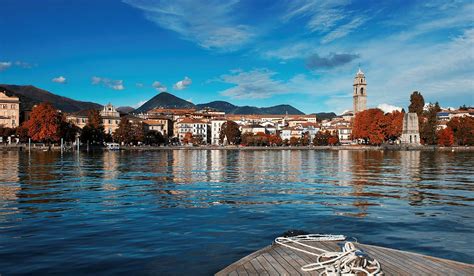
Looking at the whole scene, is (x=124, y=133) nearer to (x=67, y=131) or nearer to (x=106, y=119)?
(x=67, y=131)

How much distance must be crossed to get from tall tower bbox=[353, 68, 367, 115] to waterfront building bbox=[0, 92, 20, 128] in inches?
5269

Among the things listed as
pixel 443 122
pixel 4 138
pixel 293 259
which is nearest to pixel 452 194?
pixel 293 259

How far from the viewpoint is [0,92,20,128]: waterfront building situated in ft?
461

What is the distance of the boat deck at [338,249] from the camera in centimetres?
795

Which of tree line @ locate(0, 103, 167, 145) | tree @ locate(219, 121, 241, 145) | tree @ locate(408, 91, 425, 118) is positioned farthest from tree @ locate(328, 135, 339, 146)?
tree line @ locate(0, 103, 167, 145)

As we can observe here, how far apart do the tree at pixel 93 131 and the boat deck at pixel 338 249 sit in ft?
414

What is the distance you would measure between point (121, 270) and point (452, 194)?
19682 millimetres

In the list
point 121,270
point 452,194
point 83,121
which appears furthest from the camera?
point 83,121

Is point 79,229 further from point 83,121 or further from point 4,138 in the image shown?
point 83,121

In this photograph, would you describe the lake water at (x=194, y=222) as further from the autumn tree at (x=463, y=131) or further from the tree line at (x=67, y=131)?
the autumn tree at (x=463, y=131)

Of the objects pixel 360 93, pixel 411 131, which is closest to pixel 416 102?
pixel 411 131

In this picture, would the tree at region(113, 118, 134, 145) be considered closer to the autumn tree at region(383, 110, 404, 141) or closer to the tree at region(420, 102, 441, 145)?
the autumn tree at region(383, 110, 404, 141)

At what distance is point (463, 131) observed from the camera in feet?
438

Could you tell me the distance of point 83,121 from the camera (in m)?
161
